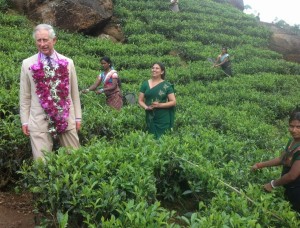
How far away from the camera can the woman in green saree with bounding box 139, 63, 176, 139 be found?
5.69 meters

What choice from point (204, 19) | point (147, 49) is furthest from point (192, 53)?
point (204, 19)

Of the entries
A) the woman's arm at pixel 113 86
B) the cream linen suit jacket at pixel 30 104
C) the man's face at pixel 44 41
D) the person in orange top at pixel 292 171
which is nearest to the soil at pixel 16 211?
the cream linen suit jacket at pixel 30 104

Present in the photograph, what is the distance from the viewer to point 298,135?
11.8 feet

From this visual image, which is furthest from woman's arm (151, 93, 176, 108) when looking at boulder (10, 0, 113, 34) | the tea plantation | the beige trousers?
boulder (10, 0, 113, 34)

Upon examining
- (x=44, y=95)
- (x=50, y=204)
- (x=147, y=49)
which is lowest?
(x=147, y=49)

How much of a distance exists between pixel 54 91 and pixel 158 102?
2.28 metres

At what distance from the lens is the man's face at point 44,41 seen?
355 centimetres

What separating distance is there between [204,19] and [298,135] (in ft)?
58.9

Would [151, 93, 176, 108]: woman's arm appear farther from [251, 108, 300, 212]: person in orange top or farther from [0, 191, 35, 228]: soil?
[0, 191, 35, 228]: soil

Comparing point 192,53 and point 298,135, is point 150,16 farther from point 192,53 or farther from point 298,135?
point 298,135

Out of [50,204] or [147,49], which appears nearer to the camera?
[50,204]

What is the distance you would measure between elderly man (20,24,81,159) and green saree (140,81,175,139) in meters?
2.12

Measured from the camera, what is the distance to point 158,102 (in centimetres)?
570

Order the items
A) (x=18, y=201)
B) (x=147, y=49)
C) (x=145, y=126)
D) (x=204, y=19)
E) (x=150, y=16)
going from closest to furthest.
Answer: (x=18, y=201)
(x=145, y=126)
(x=147, y=49)
(x=150, y=16)
(x=204, y=19)
